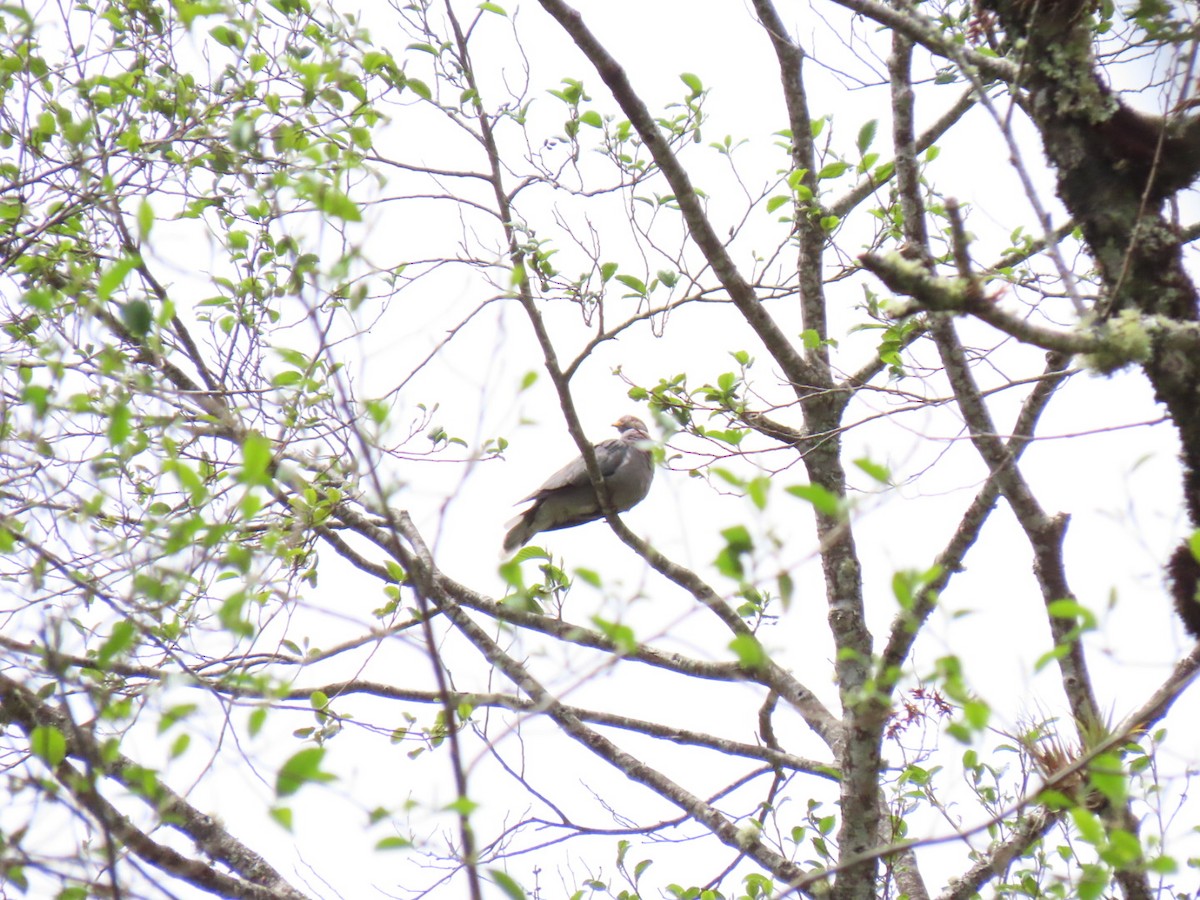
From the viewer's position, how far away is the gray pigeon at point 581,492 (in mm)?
7766

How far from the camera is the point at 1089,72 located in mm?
2496

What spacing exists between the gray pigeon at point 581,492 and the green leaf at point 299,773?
231 inches

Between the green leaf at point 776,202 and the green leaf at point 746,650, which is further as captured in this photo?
the green leaf at point 776,202

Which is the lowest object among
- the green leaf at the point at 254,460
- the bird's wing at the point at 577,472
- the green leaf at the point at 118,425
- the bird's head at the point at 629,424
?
the green leaf at the point at 254,460

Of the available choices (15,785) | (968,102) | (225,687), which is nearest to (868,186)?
(968,102)

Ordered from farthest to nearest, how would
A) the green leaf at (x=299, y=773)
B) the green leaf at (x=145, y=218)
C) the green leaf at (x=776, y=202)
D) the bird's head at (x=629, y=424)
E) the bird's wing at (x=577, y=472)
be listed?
the bird's head at (x=629, y=424)
the bird's wing at (x=577, y=472)
the green leaf at (x=776, y=202)
the green leaf at (x=145, y=218)
the green leaf at (x=299, y=773)

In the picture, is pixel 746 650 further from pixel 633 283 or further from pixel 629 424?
pixel 629 424

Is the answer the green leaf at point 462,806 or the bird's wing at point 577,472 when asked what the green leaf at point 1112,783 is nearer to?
the green leaf at point 462,806

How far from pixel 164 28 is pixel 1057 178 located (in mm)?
3779

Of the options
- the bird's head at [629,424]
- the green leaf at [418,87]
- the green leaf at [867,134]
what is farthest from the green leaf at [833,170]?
the bird's head at [629,424]

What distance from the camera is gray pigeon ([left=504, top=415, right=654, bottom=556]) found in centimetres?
777

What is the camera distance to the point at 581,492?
785 centimetres

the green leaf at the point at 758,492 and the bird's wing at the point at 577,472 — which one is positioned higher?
the bird's wing at the point at 577,472

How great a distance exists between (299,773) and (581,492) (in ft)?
20.1
